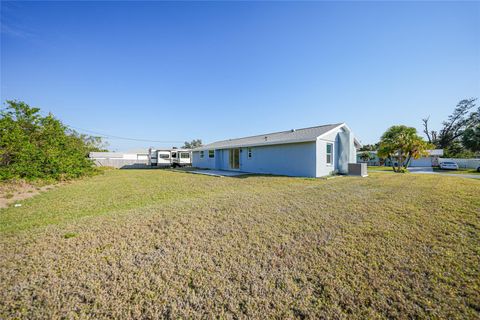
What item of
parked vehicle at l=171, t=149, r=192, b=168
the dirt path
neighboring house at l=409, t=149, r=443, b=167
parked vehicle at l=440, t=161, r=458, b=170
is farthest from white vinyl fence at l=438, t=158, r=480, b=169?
the dirt path

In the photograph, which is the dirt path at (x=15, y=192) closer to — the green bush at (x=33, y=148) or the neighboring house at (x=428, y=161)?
the green bush at (x=33, y=148)

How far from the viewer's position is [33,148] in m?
10.5

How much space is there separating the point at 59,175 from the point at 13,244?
11.0 meters

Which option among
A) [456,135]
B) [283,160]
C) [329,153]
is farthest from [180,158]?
[456,135]

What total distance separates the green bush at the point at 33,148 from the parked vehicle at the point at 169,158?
39.7ft

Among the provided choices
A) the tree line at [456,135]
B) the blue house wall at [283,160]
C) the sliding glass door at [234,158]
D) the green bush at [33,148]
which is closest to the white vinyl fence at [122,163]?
the green bush at [33,148]

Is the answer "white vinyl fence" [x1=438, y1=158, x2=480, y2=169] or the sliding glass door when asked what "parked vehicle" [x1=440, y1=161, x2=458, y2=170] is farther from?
the sliding glass door

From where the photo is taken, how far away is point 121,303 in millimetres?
2248

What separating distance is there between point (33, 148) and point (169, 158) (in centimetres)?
1633

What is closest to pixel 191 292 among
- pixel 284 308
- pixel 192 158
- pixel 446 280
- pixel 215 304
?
pixel 215 304

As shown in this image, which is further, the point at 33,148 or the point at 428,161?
the point at 428,161

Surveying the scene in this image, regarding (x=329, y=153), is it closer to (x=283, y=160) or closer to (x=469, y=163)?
(x=283, y=160)

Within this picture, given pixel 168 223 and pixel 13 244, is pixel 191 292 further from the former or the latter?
pixel 13 244

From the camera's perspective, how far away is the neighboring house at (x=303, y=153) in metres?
12.3
